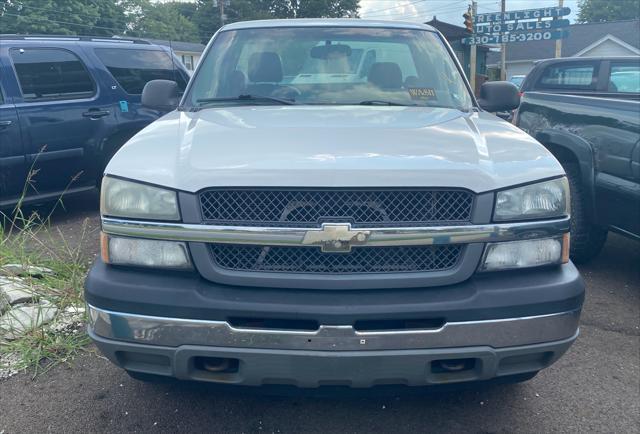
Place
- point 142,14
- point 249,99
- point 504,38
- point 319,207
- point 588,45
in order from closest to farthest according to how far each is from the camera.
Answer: point 319,207 < point 249,99 < point 504,38 < point 588,45 < point 142,14

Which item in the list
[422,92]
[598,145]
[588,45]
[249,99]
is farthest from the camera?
[588,45]

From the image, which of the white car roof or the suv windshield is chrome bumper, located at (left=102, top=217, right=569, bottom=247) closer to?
the suv windshield

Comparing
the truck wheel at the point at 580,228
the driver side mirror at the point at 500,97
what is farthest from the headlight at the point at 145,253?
the truck wheel at the point at 580,228

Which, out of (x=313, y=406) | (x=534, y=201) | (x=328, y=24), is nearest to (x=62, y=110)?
(x=328, y=24)

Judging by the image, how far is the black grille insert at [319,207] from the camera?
231 centimetres

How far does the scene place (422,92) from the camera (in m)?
3.64

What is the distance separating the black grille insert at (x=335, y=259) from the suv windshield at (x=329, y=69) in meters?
1.39

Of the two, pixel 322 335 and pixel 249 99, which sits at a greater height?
pixel 249 99

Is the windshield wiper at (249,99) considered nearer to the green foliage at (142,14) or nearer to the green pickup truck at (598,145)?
the green pickup truck at (598,145)

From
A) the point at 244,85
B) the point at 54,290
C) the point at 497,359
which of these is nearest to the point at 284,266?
the point at 497,359

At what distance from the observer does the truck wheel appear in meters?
4.90

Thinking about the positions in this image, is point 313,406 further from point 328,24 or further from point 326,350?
point 328,24

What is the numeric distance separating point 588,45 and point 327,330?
151ft

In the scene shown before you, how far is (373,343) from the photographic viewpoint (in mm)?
2217
